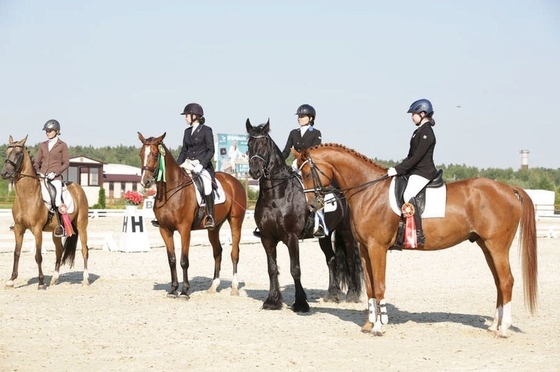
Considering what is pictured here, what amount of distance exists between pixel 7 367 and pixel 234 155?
52.0 m

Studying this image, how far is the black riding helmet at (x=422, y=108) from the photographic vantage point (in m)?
9.34

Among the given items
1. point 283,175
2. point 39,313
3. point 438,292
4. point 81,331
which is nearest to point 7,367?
point 81,331

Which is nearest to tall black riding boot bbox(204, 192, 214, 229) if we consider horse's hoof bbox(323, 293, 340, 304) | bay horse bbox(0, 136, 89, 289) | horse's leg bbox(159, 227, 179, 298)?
horse's leg bbox(159, 227, 179, 298)

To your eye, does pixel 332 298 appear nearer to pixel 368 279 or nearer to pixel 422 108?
pixel 368 279

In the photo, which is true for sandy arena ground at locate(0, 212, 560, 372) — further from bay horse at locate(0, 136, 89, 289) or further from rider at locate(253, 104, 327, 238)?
rider at locate(253, 104, 327, 238)

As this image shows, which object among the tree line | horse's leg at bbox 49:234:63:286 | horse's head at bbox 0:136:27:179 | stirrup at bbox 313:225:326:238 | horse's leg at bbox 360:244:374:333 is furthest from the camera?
the tree line

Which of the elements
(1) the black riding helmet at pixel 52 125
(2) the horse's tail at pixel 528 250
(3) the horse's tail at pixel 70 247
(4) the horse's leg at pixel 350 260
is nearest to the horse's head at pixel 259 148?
(4) the horse's leg at pixel 350 260

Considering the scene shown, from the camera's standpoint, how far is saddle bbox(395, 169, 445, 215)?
922 cm

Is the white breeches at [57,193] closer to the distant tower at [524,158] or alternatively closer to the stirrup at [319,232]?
the stirrup at [319,232]

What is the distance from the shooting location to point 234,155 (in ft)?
194

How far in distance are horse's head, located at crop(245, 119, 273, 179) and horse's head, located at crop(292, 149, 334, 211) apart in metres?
0.83

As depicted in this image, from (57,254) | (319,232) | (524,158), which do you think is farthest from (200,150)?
(524,158)

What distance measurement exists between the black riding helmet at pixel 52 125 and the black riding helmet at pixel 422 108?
688cm

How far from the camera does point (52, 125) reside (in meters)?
13.4
